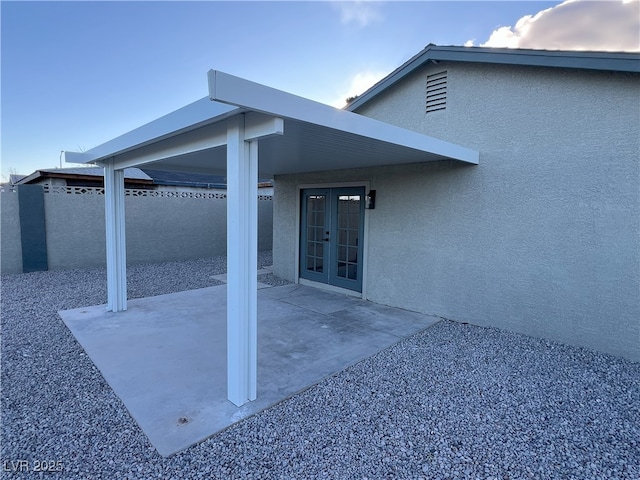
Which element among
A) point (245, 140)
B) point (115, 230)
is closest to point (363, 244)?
point (245, 140)

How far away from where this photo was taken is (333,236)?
319 inches

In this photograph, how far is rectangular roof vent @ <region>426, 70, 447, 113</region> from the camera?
20.2 feet

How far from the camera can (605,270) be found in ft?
15.0

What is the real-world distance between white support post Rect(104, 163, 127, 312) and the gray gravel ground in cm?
142

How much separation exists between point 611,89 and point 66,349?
813 centimetres

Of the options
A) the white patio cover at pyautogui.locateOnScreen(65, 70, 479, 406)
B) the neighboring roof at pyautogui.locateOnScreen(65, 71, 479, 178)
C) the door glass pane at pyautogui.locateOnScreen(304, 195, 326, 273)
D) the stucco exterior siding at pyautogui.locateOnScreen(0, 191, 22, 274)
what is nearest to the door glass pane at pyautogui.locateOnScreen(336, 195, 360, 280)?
the door glass pane at pyautogui.locateOnScreen(304, 195, 326, 273)

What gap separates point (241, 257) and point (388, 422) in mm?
2041

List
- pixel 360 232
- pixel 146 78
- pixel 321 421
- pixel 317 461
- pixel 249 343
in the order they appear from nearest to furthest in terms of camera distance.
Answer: pixel 317 461
pixel 321 421
pixel 249 343
pixel 360 232
pixel 146 78

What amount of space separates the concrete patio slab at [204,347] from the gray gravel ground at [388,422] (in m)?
0.17

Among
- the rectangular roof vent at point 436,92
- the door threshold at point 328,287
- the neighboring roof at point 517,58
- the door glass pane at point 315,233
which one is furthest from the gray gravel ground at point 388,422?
the rectangular roof vent at point 436,92

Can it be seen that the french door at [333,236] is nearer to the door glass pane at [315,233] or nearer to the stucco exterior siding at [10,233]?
the door glass pane at [315,233]

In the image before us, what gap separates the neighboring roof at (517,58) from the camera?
167 inches

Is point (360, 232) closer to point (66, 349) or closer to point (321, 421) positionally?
point (321, 421)

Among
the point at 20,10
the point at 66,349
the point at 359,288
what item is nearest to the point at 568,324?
the point at 359,288
